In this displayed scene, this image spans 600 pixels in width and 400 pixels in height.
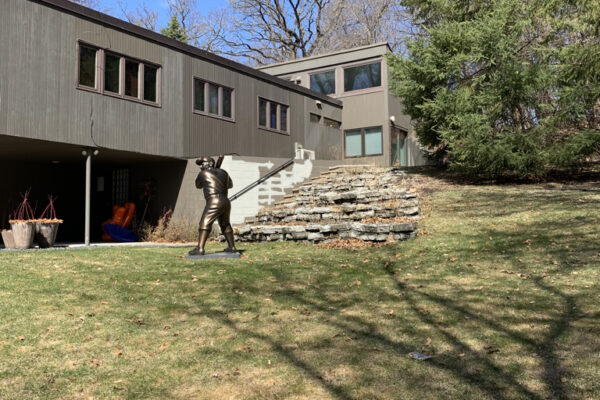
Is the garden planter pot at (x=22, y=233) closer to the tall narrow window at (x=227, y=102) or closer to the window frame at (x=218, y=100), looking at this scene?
the window frame at (x=218, y=100)

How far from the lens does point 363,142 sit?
2412cm

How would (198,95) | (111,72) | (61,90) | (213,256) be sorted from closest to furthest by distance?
(213,256)
(61,90)
(111,72)
(198,95)

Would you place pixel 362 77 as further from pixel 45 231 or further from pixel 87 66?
pixel 45 231

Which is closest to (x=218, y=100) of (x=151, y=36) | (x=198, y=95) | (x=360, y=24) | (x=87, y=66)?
(x=198, y=95)

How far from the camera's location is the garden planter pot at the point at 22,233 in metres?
11.1

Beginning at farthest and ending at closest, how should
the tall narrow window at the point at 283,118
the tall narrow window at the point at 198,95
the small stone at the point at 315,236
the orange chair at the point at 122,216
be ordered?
the tall narrow window at the point at 283,118
the tall narrow window at the point at 198,95
the orange chair at the point at 122,216
the small stone at the point at 315,236

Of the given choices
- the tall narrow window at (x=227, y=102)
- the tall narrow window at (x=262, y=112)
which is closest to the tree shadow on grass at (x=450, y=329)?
the tall narrow window at (x=227, y=102)

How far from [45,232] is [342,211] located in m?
7.45

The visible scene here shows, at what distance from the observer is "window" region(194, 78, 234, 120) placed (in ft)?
53.8

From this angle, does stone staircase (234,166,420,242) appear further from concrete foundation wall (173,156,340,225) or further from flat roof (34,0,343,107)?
flat roof (34,0,343,107)

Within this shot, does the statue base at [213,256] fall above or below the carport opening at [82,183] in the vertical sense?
below

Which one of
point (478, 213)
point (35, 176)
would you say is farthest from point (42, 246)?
point (478, 213)

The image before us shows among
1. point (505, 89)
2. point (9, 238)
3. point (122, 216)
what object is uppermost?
point (505, 89)

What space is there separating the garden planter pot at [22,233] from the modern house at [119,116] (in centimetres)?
177
